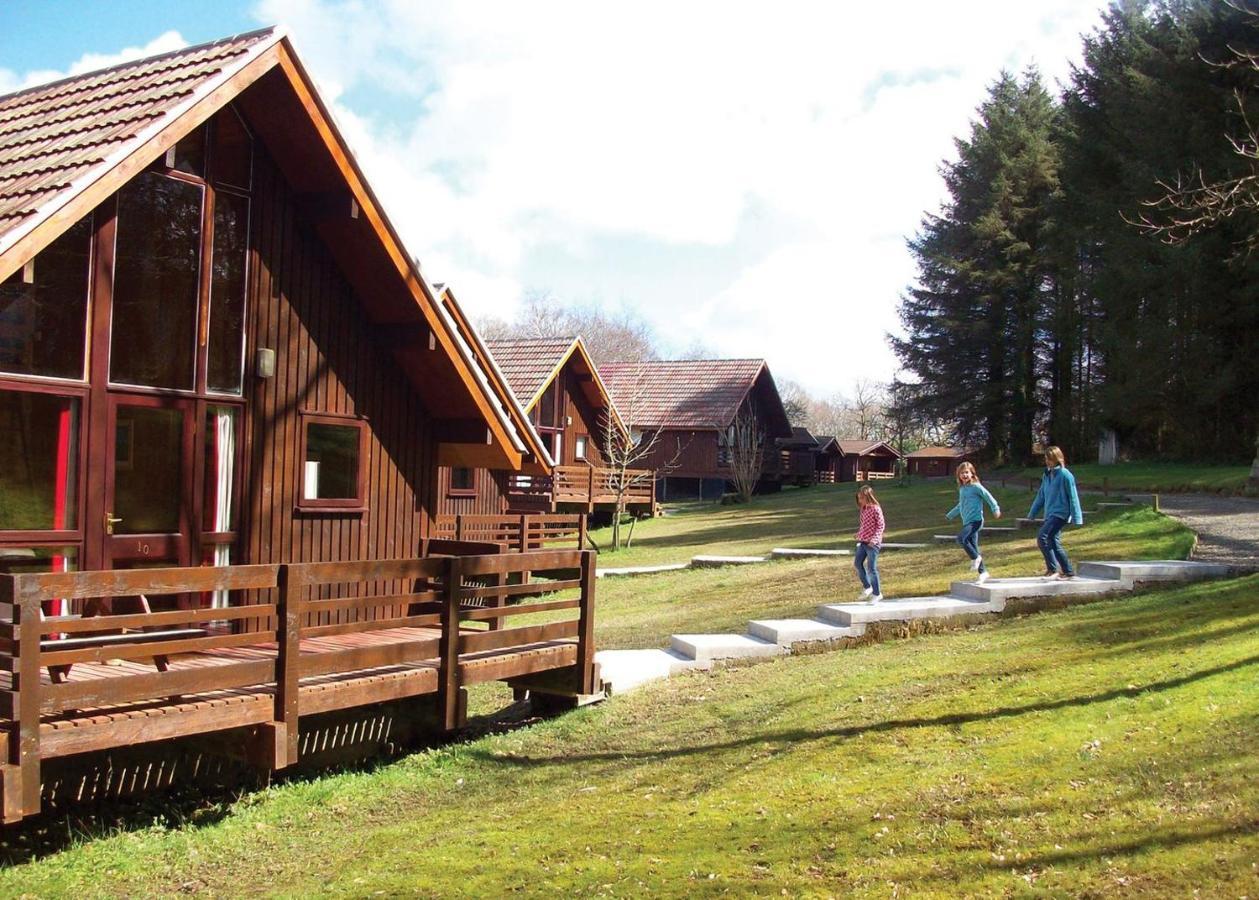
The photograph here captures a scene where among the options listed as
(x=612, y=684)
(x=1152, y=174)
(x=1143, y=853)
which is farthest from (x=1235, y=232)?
(x=1143, y=853)

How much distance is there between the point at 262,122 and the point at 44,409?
340cm

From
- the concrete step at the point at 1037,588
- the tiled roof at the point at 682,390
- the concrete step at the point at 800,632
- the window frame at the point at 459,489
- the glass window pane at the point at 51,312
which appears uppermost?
the tiled roof at the point at 682,390

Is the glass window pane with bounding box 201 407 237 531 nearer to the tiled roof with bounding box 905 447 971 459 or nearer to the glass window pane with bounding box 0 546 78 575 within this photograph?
the glass window pane with bounding box 0 546 78 575

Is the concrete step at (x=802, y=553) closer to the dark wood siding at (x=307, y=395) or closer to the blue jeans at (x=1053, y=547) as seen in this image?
the blue jeans at (x=1053, y=547)

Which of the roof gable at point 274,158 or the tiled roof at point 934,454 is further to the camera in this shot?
the tiled roof at point 934,454

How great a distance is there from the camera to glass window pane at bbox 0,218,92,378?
28.1 feet

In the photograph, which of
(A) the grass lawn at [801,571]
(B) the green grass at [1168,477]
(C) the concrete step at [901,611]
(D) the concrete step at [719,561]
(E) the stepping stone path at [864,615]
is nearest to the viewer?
(E) the stepping stone path at [864,615]

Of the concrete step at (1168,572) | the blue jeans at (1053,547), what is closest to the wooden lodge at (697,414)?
the blue jeans at (1053,547)

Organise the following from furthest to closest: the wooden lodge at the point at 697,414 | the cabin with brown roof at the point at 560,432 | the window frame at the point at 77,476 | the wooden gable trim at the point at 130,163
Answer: the wooden lodge at the point at 697,414, the cabin with brown roof at the point at 560,432, the window frame at the point at 77,476, the wooden gable trim at the point at 130,163

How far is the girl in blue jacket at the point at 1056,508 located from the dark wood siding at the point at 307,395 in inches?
320

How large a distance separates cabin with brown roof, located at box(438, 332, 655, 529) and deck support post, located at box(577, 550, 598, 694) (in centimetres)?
1765

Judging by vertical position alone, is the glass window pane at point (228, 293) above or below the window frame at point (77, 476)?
above

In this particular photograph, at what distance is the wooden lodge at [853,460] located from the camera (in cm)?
6656

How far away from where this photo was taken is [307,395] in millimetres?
10844
